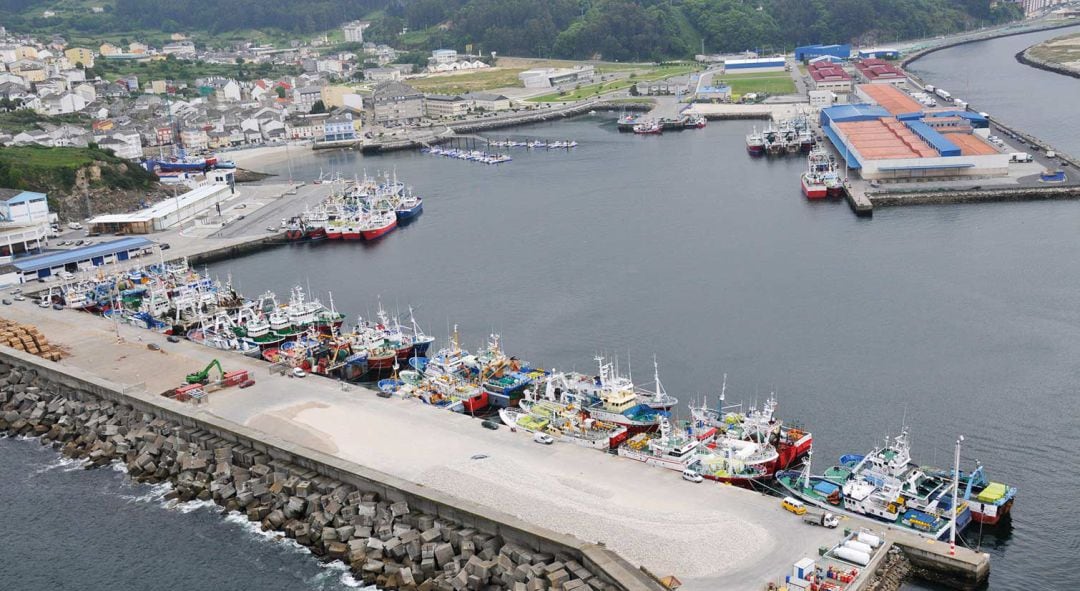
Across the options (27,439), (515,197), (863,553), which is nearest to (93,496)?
(27,439)

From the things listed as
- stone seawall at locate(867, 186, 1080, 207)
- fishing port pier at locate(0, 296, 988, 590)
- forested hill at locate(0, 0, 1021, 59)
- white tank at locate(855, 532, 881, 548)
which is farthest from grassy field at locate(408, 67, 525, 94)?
white tank at locate(855, 532, 881, 548)

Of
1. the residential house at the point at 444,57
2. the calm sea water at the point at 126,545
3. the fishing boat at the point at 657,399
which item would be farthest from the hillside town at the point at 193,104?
the fishing boat at the point at 657,399

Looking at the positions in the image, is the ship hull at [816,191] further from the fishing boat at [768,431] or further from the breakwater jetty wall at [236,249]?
the fishing boat at [768,431]

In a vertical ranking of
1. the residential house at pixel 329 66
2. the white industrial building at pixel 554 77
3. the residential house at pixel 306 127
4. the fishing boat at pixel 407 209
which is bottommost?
the fishing boat at pixel 407 209

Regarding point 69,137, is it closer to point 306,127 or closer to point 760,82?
point 306,127

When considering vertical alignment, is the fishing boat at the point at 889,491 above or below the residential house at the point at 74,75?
below

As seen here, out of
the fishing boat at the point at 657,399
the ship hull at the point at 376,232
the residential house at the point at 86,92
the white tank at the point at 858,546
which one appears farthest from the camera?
the residential house at the point at 86,92
